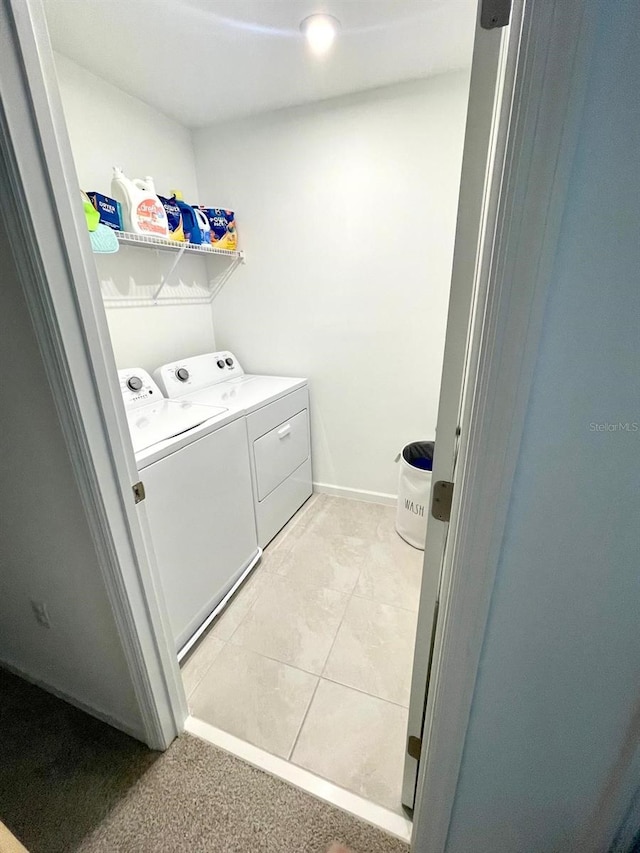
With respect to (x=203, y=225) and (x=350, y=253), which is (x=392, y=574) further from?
(x=203, y=225)

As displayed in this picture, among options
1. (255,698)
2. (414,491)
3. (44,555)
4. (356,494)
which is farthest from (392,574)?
(44,555)

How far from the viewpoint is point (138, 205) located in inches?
66.7

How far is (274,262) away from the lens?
2.28m

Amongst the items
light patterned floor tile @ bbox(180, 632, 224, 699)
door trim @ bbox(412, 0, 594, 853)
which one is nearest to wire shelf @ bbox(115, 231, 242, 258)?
door trim @ bbox(412, 0, 594, 853)

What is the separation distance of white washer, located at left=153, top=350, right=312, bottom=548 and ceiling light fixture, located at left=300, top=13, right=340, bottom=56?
4.98ft

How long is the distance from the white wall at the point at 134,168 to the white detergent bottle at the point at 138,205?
0.13 meters

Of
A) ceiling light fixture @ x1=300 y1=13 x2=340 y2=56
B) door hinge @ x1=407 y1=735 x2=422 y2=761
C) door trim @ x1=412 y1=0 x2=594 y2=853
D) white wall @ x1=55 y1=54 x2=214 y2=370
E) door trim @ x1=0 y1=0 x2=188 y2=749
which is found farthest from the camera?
white wall @ x1=55 y1=54 x2=214 y2=370

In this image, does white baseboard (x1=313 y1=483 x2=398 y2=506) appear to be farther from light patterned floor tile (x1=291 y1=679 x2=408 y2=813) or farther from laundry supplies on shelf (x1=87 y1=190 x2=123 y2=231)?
laundry supplies on shelf (x1=87 y1=190 x2=123 y2=231)


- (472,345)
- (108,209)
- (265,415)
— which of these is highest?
(108,209)

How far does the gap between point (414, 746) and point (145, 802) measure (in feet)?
2.67

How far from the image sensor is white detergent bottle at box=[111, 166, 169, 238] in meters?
1.66

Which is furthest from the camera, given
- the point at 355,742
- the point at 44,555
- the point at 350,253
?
the point at 350,253

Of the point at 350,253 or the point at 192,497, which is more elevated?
the point at 350,253

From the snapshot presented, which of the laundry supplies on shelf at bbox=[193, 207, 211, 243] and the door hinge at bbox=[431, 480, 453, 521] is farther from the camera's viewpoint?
the laundry supplies on shelf at bbox=[193, 207, 211, 243]
